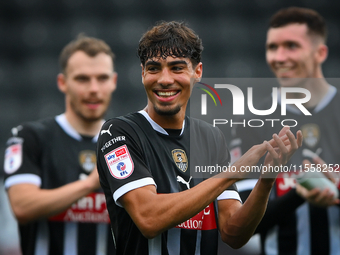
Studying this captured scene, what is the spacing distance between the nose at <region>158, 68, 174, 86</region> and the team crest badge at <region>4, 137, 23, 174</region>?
5.32 feet

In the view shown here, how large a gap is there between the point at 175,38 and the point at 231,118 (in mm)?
709

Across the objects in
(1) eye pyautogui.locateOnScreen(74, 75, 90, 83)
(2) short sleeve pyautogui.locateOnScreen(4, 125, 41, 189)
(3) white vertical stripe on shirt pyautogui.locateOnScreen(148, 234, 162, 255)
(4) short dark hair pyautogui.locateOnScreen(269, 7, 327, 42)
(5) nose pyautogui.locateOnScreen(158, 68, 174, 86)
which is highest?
(4) short dark hair pyautogui.locateOnScreen(269, 7, 327, 42)

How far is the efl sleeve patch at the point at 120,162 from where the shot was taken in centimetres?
192

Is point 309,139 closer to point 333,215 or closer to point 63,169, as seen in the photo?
point 333,215

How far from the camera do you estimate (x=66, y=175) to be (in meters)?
3.29

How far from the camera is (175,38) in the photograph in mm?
2121

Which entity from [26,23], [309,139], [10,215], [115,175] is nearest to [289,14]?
[309,139]

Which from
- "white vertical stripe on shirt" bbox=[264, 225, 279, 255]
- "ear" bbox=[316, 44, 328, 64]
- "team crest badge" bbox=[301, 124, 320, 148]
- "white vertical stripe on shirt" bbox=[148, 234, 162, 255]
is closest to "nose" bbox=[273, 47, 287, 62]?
"ear" bbox=[316, 44, 328, 64]

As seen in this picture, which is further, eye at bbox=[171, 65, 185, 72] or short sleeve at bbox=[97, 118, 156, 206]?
eye at bbox=[171, 65, 185, 72]

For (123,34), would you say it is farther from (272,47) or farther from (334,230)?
(334,230)

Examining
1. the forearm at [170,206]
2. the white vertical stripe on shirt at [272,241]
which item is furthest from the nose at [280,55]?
the forearm at [170,206]

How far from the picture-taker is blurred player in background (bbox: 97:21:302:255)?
5.92 feet

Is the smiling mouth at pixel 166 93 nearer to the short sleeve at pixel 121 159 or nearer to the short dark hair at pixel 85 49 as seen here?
the short sleeve at pixel 121 159

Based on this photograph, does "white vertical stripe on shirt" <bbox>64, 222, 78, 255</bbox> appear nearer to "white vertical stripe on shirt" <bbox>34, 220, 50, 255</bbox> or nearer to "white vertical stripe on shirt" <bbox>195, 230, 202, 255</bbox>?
"white vertical stripe on shirt" <bbox>34, 220, 50, 255</bbox>
